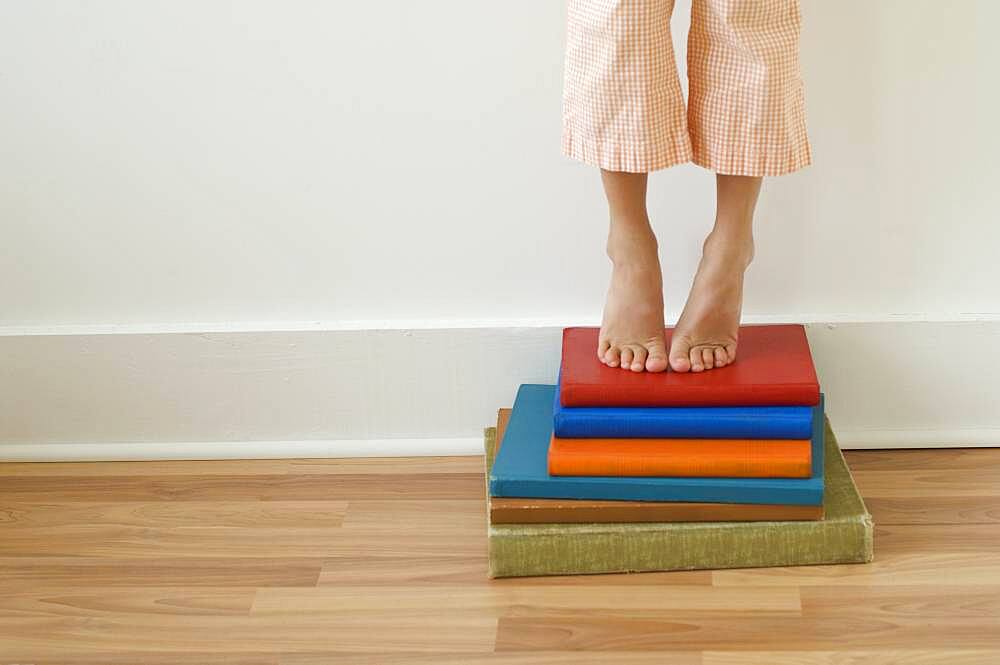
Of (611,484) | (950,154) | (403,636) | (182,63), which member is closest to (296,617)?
(403,636)

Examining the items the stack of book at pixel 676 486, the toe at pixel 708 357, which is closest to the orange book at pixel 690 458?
the stack of book at pixel 676 486

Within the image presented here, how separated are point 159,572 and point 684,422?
2.11 ft

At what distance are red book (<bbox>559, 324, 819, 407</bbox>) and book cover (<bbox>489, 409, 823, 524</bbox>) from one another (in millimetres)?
122

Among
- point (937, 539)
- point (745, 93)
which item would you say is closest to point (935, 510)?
point (937, 539)

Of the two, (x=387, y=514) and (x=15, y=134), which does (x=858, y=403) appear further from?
(x=15, y=134)

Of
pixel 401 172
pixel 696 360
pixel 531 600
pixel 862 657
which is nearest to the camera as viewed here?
pixel 862 657

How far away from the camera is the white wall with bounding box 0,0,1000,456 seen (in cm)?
143

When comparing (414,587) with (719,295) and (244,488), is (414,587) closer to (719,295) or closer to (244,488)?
(244,488)

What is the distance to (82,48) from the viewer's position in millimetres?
1456

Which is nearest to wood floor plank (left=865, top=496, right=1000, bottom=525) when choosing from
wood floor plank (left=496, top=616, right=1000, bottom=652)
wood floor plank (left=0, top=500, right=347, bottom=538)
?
wood floor plank (left=496, top=616, right=1000, bottom=652)

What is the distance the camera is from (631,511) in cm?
125

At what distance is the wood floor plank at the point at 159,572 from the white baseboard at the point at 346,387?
29 centimetres

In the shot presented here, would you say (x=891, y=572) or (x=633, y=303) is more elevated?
(x=633, y=303)

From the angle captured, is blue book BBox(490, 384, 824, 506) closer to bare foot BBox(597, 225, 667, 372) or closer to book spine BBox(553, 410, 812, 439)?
book spine BBox(553, 410, 812, 439)
